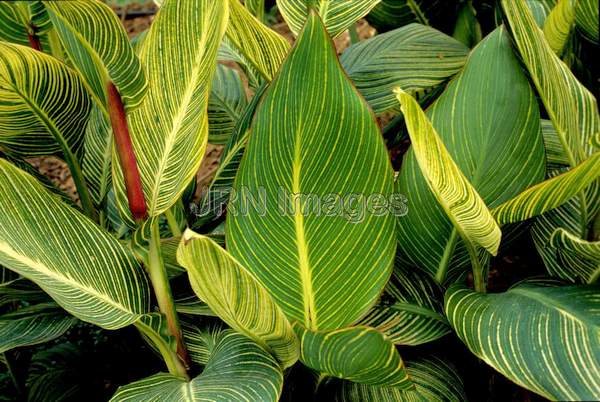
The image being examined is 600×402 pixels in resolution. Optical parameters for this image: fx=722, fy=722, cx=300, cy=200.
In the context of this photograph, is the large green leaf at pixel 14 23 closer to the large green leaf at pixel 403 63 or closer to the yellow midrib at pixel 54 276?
the yellow midrib at pixel 54 276

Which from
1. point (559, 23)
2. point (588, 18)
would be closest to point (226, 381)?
point (559, 23)

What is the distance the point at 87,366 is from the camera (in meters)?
1.67

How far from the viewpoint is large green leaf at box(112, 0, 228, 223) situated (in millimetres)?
1018

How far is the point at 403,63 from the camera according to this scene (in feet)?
4.48

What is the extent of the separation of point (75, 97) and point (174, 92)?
0.91 feet

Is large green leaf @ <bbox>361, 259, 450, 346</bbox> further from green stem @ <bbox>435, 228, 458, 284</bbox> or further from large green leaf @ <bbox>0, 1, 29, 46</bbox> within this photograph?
large green leaf @ <bbox>0, 1, 29, 46</bbox>

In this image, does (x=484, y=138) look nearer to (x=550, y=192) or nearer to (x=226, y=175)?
(x=550, y=192)

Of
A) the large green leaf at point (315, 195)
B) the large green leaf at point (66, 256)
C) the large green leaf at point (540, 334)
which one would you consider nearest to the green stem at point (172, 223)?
the large green leaf at point (66, 256)

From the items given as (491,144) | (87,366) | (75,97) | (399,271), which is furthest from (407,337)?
(87,366)

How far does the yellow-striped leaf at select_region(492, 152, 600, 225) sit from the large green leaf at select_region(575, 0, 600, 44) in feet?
1.73

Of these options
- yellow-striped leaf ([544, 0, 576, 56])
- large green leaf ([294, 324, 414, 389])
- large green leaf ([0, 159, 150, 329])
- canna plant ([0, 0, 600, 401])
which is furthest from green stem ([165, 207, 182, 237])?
→ yellow-striped leaf ([544, 0, 576, 56])

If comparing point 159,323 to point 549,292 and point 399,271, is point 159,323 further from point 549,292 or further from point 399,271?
point 549,292

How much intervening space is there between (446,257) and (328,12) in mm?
486

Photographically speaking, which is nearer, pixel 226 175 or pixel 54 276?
pixel 54 276
